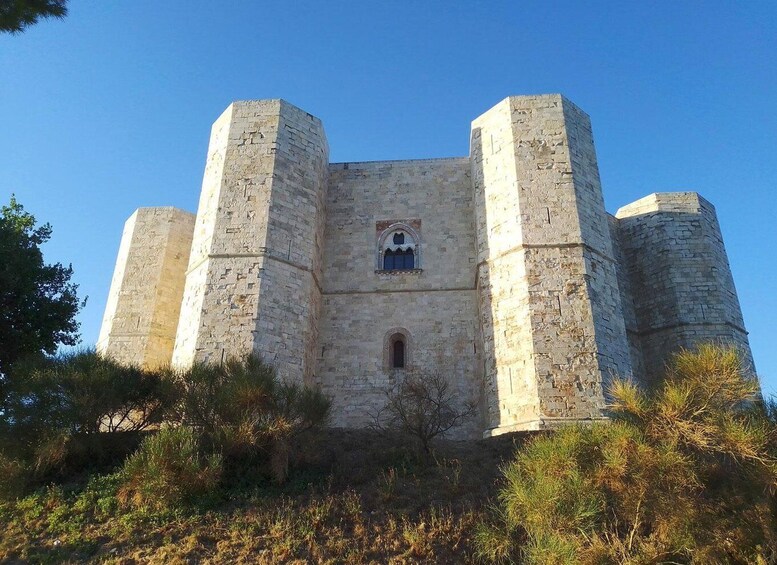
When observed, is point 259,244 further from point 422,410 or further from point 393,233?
point 422,410

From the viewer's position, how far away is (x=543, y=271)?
481 inches

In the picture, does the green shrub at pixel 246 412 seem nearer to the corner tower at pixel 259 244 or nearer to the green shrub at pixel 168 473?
the green shrub at pixel 168 473

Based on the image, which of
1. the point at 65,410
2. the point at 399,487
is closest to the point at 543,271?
the point at 399,487

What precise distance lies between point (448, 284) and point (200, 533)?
815 cm

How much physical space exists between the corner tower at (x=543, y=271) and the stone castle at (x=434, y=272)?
0.04 m

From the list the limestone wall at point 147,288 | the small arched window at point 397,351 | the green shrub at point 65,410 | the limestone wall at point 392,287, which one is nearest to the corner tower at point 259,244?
the limestone wall at point 392,287

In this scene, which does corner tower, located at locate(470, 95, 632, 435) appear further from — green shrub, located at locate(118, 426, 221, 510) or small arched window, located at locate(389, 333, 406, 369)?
green shrub, located at locate(118, 426, 221, 510)

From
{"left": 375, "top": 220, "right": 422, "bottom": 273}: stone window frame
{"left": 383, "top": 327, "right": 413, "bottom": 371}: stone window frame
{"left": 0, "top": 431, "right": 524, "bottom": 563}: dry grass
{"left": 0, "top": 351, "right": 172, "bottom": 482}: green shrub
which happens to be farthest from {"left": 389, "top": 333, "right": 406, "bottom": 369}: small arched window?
{"left": 0, "top": 351, "right": 172, "bottom": 482}: green shrub

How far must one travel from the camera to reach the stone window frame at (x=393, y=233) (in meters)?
14.6

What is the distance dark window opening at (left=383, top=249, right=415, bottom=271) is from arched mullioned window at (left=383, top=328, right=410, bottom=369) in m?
1.67

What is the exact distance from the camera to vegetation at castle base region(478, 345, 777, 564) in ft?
19.4

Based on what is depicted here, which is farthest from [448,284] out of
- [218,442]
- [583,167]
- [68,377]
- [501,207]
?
[68,377]

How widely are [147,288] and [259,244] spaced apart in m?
4.76

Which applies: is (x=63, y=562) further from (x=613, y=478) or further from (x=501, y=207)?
(x=501, y=207)
